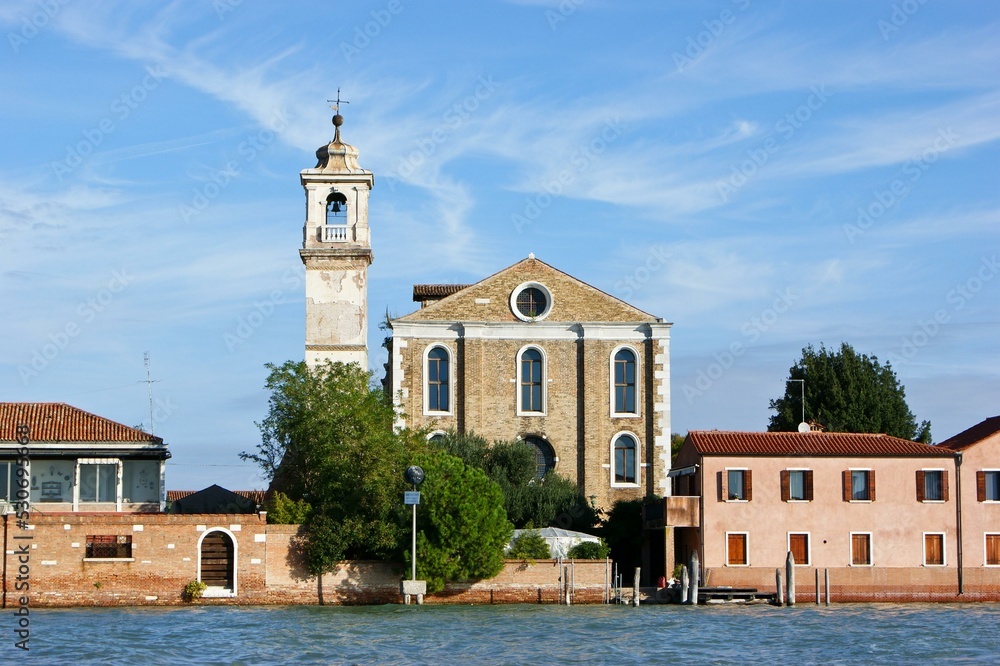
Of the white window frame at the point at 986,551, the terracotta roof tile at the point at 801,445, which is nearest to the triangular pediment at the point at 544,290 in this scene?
the terracotta roof tile at the point at 801,445

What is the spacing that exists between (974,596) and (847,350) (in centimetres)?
2071

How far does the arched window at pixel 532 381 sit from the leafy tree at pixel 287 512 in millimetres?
9356

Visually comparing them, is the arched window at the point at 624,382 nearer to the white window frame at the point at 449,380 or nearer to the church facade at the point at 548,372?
the church facade at the point at 548,372

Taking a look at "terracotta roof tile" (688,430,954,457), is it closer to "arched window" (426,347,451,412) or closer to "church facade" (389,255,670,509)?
"church facade" (389,255,670,509)

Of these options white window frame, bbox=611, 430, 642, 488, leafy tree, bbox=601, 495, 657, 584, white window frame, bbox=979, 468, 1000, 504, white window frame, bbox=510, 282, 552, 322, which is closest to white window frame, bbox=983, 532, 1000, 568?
white window frame, bbox=979, 468, 1000, 504

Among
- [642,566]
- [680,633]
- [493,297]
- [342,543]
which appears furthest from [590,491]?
[680,633]

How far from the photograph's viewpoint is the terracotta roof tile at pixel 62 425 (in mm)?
46594

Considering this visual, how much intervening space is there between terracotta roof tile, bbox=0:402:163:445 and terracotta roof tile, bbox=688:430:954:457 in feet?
54.9

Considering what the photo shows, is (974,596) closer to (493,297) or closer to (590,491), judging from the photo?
(590,491)

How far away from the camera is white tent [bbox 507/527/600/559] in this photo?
44.7 metres

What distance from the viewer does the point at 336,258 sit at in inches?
2018

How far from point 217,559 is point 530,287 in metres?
14.5

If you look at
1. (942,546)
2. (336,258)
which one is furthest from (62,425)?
(942,546)

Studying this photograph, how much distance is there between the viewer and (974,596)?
1807 inches
